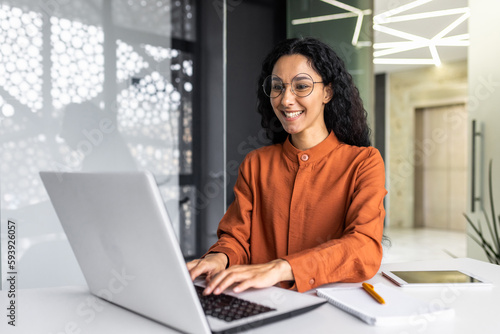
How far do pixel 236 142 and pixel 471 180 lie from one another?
6.37 feet

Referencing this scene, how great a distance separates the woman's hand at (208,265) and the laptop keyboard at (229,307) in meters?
0.21

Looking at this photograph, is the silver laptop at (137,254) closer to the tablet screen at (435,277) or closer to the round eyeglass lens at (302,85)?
the tablet screen at (435,277)

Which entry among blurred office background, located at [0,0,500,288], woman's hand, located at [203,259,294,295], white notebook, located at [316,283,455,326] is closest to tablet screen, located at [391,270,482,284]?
white notebook, located at [316,283,455,326]

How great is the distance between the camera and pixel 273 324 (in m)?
0.81

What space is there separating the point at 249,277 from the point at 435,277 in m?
0.52

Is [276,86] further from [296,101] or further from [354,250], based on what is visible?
[354,250]

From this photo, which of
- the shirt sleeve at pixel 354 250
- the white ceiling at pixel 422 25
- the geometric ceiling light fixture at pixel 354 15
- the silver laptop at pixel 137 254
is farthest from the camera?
the white ceiling at pixel 422 25

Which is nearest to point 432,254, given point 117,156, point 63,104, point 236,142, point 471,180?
point 471,180

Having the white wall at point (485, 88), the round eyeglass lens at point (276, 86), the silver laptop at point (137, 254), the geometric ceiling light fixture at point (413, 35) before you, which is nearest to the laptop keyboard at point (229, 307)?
the silver laptop at point (137, 254)

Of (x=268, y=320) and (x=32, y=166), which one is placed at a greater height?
(x=32, y=166)

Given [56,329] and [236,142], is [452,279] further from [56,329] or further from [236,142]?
[236,142]

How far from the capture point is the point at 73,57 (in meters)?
2.93

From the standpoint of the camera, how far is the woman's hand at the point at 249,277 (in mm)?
935

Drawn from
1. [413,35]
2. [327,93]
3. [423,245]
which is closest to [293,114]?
[327,93]
